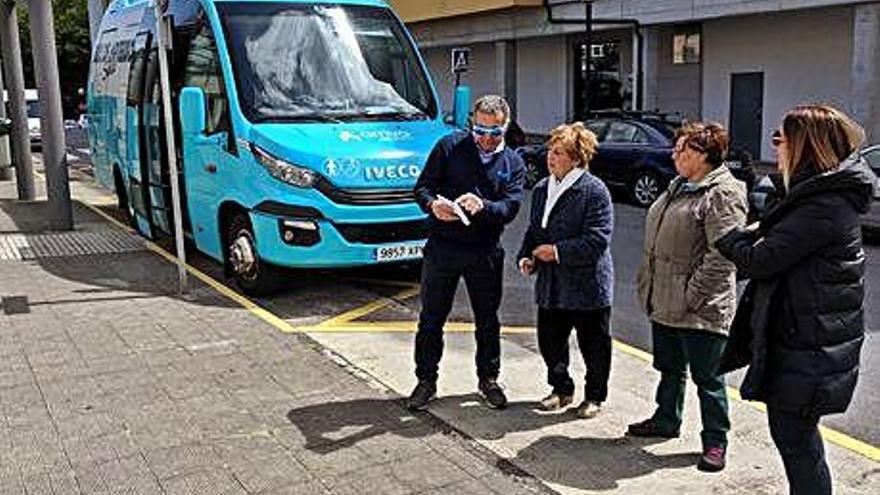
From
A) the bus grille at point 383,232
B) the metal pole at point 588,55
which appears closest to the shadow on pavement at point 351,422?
the bus grille at point 383,232

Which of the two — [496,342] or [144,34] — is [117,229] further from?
[496,342]

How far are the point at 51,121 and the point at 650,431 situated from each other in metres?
9.50

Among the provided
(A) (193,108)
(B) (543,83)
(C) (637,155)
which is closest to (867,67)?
(C) (637,155)

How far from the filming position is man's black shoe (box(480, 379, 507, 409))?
5.19 meters

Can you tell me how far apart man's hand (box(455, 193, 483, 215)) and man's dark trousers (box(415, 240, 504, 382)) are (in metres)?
0.29

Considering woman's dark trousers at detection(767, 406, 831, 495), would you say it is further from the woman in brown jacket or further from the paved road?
the paved road

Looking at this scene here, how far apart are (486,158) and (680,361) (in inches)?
57.6

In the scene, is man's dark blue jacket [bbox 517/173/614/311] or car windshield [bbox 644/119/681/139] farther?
car windshield [bbox 644/119/681/139]

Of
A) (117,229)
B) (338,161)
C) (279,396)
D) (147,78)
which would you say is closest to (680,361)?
(279,396)

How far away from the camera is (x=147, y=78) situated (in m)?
10.1

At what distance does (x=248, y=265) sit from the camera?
7.96 meters

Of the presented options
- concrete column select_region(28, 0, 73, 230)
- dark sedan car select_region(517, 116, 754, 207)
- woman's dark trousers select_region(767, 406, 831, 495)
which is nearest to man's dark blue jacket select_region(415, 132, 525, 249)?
woman's dark trousers select_region(767, 406, 831, 495)

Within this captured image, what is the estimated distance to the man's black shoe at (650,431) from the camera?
4.70m

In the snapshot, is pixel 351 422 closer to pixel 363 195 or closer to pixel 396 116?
pixel 363 195
